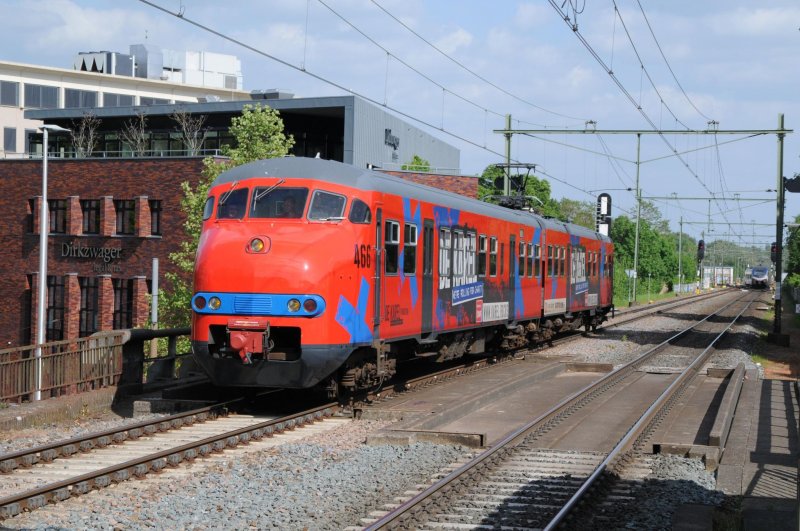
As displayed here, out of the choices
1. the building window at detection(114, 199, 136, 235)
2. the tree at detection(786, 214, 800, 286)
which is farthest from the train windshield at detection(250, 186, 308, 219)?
the tree at detection(786, 214, 800, 286)

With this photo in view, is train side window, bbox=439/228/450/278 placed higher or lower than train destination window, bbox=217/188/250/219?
lower

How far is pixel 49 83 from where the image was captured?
83000 mm

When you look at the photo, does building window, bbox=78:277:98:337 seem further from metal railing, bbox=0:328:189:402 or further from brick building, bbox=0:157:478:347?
metal railing, bbox=0:328:189:402

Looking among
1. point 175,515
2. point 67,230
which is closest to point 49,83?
point 67,230

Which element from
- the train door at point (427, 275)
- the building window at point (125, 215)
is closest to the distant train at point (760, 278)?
the building window at point (125, 215)

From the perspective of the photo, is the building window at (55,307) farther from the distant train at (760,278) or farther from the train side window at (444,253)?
the distant train at (760,278)

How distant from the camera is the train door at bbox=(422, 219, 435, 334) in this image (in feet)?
53.6

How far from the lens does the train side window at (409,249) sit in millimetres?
15484

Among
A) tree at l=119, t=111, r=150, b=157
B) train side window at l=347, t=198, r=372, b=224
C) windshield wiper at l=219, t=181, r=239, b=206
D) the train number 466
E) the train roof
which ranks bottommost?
the train number 466

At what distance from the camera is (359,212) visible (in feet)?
45.6

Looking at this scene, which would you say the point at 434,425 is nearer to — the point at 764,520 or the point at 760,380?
the point at 764,520

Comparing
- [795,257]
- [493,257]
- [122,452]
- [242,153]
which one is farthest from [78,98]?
[122,452]

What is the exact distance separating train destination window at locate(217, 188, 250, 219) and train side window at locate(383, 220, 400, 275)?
2.08 m

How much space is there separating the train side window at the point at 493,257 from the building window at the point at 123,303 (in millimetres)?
24745
